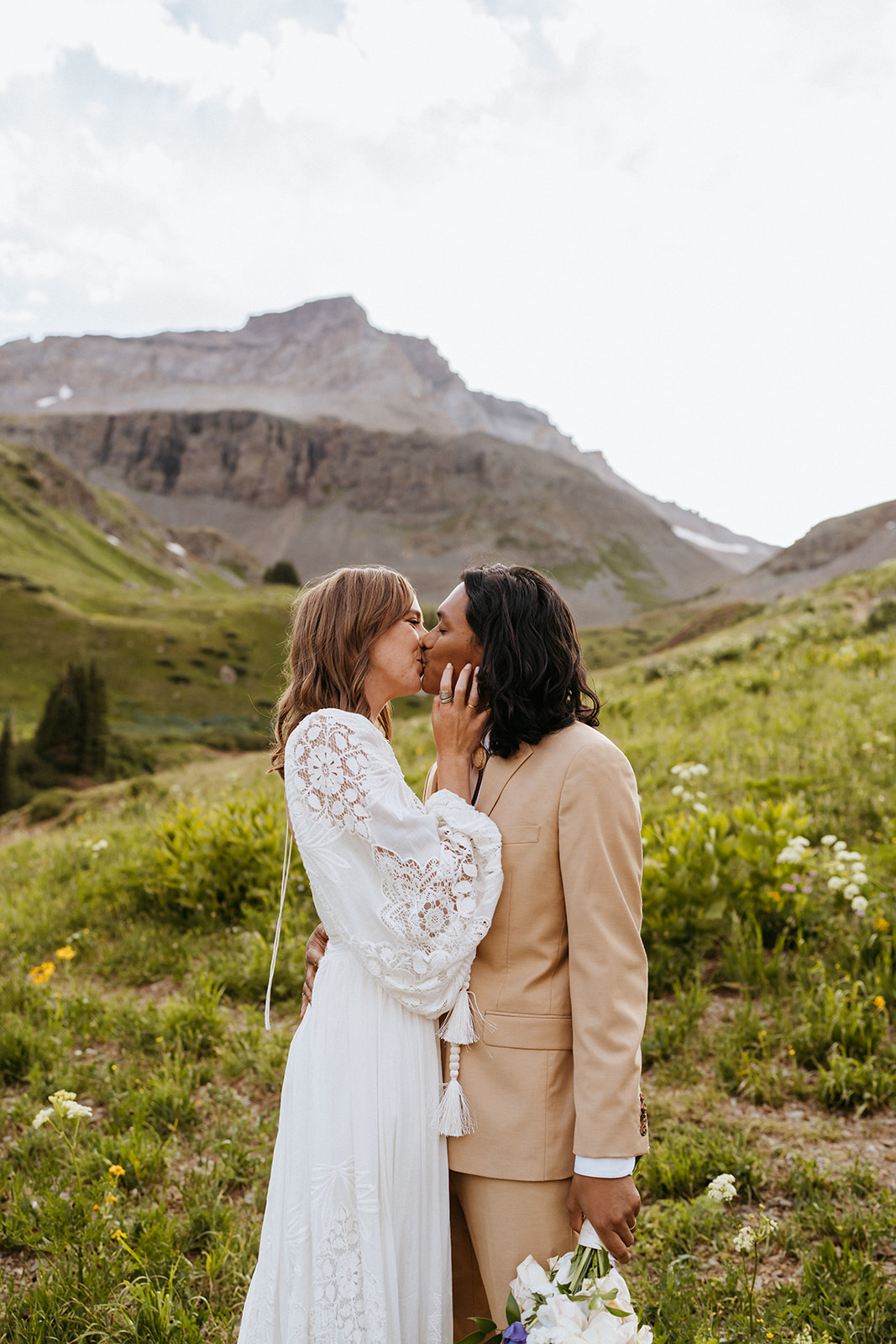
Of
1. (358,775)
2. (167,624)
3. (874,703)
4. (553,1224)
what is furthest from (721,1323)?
(167,624)

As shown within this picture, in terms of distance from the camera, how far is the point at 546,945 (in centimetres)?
230

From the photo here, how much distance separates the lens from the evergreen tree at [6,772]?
107 feet

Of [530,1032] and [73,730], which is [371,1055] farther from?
[73,730]

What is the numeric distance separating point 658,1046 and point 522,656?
342cm

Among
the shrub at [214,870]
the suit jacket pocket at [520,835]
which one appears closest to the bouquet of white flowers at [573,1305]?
the suit jacket pocket at [520,835]

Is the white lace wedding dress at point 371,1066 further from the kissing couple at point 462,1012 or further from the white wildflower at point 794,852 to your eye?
the white wildflower at point 794,852

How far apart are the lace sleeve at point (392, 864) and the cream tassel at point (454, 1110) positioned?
178mm

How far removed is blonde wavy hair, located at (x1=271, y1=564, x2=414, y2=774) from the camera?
2.62 m

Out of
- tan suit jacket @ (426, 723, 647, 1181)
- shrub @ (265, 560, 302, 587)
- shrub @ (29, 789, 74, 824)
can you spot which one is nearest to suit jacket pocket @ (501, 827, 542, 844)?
tan suit jacket @ (426, 723, 647, 1181)

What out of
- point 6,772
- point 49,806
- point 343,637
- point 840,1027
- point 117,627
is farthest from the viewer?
point 117,627

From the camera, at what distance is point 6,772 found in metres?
33.7

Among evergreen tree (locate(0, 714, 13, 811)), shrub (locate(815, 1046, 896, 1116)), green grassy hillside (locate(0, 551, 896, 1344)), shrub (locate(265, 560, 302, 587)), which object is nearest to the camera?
green grassy hillside (locate(0, 551, 896, 1344))

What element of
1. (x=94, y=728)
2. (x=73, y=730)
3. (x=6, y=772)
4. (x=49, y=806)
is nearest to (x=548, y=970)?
(x=49, y=806)

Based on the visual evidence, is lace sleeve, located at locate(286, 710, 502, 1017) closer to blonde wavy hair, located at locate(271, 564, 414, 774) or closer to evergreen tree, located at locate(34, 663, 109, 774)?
blonde wavy hair, located at locate(271, 564, 414, 774)
